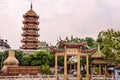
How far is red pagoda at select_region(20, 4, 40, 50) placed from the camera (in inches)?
2379

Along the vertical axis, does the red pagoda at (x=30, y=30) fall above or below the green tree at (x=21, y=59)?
above

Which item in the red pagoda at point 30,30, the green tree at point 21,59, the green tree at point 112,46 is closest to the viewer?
the green tree at point 112,46

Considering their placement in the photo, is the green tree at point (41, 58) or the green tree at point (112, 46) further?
the green tree at point (41, 58)

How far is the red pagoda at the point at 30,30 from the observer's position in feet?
198

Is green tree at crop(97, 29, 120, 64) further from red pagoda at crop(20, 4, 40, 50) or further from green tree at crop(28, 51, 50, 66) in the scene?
red pagoda at crop(20, 4, 40, 50)

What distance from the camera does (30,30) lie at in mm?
62438

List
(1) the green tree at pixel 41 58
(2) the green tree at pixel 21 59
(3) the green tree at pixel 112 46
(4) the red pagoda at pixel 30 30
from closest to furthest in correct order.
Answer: (3) the green tree at pixel 112 46 < (1) the green tree at pixel 41 58 < (2) the green tree at pixel 21 59 < (4) the red pagoda at pixel 30 30

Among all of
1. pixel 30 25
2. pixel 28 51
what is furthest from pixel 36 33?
pixel 28 51

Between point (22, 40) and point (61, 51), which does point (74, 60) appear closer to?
point (61, 51)

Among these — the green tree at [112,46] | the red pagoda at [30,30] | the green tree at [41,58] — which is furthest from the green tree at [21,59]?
the green tree at [112,46]

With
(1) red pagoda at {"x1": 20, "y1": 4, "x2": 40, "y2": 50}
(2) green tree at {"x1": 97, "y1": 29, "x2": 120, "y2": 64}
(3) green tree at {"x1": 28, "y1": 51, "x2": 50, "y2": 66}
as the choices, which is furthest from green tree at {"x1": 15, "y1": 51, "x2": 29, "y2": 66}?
(2) green tree at {"x1": 97, "y1": 29, "x2": 120, "y2": 64}

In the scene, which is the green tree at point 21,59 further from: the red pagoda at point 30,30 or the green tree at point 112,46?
the green tree at point 112,46

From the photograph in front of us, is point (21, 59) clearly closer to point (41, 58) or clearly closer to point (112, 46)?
point (41, 58)

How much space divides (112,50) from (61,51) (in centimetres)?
609
